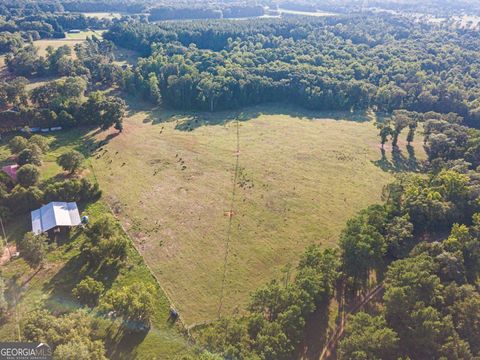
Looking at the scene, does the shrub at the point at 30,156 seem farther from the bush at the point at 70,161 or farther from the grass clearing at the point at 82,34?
the grass clearing at the point at 82,34

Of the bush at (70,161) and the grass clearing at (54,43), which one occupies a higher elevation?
the bush at (70,161)

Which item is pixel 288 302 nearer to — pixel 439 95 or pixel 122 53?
pixel 439 95

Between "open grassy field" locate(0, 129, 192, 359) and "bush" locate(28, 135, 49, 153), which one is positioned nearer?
"open grassy field" locate(0, 129, 192, 359)

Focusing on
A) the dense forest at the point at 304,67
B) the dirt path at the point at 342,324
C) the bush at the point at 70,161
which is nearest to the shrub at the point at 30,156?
the bush at the point at 70,161

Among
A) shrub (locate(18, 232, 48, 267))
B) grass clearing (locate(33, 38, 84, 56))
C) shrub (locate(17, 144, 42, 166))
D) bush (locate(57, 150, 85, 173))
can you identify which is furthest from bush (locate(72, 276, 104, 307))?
grass clearing (locate(33, 38, 84, 56))

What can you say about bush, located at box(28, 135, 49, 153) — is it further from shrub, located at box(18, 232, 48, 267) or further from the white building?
shrub, located at box(18, 232, 48, 267)

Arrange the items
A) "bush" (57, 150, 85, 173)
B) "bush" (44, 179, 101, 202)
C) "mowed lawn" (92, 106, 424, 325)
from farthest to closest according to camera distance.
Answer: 1. "bush" (57, 150, 85, 173)
2. "bush" (44, 179, 101, 202)
3. "mowed lawn" (92, 106, 424, 325)
